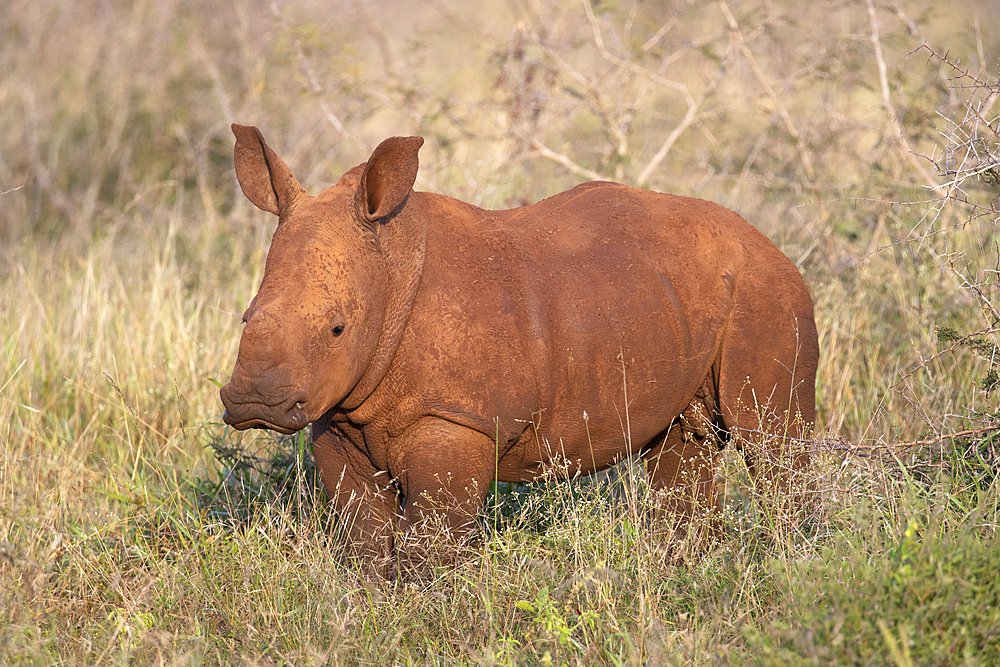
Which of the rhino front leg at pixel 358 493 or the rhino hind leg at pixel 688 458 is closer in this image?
the rhino front leg at pixel 358 493

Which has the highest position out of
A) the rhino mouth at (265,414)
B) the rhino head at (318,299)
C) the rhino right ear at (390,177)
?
the rhino right ear at (390,177)

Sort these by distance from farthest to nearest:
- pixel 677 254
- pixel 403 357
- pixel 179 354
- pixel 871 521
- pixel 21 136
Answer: pixel 21 136, pixel 179 354, pixel 677 254, pixel 871 521, pixel 403 357

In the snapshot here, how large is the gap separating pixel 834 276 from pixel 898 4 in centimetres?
201

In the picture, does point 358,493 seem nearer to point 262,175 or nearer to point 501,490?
point 501,490

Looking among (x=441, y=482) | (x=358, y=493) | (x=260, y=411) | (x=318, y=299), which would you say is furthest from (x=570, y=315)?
(x=260, y=411)

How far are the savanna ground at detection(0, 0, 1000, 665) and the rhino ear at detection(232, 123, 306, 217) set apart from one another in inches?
49.4

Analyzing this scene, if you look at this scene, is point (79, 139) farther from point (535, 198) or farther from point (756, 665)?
point (756, 665)

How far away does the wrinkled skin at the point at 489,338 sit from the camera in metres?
3.08

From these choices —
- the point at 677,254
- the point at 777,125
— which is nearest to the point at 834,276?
the point at 777,125

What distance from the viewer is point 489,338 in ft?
10.8

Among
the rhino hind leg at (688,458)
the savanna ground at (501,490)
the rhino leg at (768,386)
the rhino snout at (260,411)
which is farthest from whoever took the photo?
the rhino hind leg at (688,458)

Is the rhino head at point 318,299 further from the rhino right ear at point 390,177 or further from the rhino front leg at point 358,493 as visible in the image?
the rhino front leg at point 358,493

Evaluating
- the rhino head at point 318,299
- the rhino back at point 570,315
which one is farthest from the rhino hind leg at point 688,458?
the rhino head at point 318,299

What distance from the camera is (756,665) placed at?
2752 millimetres
